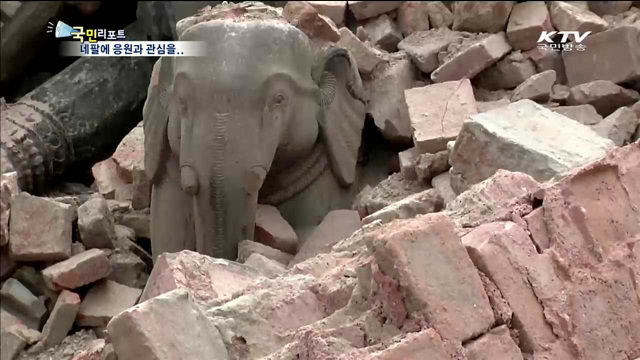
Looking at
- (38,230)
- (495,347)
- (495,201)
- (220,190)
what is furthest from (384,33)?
(495,347)

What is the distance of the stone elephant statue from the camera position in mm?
2188

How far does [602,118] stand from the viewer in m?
2.45

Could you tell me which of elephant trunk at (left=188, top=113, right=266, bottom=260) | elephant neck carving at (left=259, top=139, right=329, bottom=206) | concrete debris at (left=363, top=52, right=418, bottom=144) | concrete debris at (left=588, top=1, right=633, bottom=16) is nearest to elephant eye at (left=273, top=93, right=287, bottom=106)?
elephant trunk at (left=188, top=113, right=266, bottom=260)

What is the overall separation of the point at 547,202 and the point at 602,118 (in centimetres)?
93

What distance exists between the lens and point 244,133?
7.16ft

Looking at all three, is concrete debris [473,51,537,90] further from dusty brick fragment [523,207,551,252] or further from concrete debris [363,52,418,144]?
dusty brick fragment [523,207,551,252]

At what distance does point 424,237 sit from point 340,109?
1.17m

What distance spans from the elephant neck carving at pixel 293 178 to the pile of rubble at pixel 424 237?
6 centimetres

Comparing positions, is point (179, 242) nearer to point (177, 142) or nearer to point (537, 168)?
point (177, 142)

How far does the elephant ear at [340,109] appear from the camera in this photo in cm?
247

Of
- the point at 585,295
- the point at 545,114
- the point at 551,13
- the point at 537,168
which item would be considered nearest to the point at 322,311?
the point at 585,295

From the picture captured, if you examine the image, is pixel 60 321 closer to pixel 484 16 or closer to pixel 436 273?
pixel 436 273

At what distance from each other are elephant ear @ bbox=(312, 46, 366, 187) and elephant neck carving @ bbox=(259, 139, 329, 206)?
0.03m

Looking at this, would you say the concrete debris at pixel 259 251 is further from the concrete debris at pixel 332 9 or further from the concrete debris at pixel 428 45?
the concrete debris at pixel 332 9
